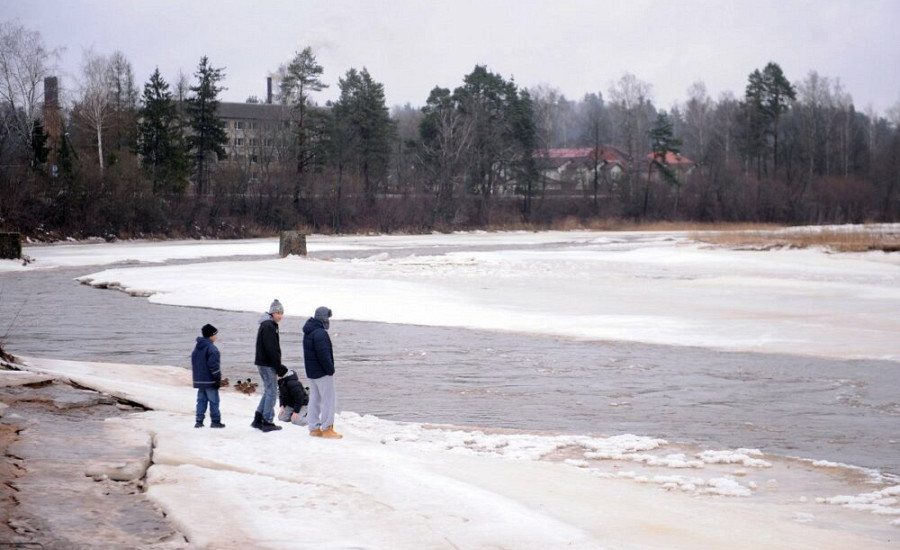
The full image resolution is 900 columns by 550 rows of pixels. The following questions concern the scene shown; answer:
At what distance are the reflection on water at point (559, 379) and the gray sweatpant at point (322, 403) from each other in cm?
243

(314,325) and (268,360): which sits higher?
(314,325)

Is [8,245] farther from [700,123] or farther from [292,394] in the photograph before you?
[700,123]

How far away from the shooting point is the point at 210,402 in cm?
1180

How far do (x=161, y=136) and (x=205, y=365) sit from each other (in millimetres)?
69923

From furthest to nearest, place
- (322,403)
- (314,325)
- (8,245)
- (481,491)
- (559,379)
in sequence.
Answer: (8,245)
(559,379)
(322,403)
(314,325)
(481,491)

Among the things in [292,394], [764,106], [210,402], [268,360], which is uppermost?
[764,106]

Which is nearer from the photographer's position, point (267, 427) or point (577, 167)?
point (267, 427)

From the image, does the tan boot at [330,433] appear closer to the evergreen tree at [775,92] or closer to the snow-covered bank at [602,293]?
the snow-covered bank at [602,293]

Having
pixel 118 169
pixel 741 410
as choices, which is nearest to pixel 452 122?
pixel 118 169

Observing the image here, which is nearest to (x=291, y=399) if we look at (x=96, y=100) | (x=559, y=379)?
(x=559, y=379)

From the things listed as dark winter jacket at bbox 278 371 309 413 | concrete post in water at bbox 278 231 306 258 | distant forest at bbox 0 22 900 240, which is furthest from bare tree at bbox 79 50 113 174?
dark winter jacket at bbox 278 371 309 413

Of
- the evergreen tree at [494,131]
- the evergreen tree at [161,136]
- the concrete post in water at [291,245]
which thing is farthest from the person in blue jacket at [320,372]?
the evergreen tree at [494,131]

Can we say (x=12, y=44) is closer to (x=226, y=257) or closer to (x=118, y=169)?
(x=118, y=169)

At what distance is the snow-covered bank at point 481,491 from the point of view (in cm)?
840
